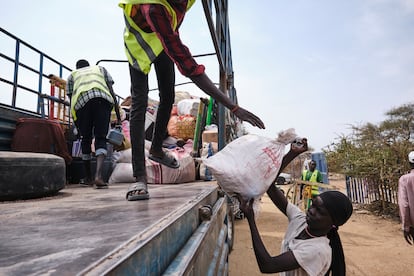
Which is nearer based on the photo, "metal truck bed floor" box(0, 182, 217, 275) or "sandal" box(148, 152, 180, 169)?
"metal truck bed floor" box(0, 182, 217, 275)

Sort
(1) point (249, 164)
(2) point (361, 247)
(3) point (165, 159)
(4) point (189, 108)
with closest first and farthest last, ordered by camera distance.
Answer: (1) point (249, 164), (3) point (165, 159), (2) point (361, 247), (4) point (189, 108)

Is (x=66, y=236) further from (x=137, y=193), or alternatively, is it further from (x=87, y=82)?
(x=87, y=82)

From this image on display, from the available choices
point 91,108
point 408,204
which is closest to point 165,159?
point 91,108

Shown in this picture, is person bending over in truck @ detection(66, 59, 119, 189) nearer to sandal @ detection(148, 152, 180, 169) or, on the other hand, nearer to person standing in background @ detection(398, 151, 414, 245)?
sandal @ detection(148, 152, 180, 169)

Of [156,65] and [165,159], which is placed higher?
[156,65]

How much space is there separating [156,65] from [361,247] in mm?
4856

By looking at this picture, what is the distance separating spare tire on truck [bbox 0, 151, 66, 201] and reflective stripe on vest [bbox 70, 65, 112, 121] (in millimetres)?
1064

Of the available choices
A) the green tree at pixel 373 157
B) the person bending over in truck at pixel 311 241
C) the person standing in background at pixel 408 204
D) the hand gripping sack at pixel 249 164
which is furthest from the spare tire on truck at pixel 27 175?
the green tree at pixel 373 157

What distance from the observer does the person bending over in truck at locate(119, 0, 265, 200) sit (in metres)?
1.41

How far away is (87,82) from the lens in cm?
275

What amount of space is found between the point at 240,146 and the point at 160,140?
2.33ft

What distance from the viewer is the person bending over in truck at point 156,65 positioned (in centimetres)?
141

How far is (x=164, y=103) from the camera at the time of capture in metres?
1.87

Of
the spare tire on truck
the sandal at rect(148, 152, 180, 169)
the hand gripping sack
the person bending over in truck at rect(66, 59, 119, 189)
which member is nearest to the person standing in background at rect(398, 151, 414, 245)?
the hand gripping sack
